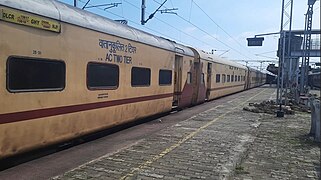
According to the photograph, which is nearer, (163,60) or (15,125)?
(15,125)

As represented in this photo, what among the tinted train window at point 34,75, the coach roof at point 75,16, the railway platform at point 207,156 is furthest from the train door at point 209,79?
the tinted train window at point 34,75

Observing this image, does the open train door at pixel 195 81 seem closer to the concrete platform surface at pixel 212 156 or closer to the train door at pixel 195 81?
the train door at pixel 195 81

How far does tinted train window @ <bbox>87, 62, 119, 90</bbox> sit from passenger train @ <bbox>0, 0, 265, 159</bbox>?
0.08 ft

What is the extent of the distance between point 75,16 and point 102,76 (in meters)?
1.68

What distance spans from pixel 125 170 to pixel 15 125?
2.01 metres

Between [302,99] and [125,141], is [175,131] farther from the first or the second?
[302,99]

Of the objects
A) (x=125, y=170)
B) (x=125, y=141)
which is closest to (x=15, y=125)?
(x=125, y=170)

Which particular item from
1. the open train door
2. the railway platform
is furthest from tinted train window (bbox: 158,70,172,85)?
the open train door

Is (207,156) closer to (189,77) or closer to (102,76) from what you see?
(102,76)

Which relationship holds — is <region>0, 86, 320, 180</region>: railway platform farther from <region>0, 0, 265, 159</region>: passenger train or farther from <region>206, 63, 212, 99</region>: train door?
<region>206, 63, 212, 99</region>: train door

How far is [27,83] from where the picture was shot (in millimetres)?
5859

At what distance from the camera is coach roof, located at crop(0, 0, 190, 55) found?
19.1 ft

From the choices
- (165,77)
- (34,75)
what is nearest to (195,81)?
(165,77)

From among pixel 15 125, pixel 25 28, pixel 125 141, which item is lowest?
pixel 125 141
